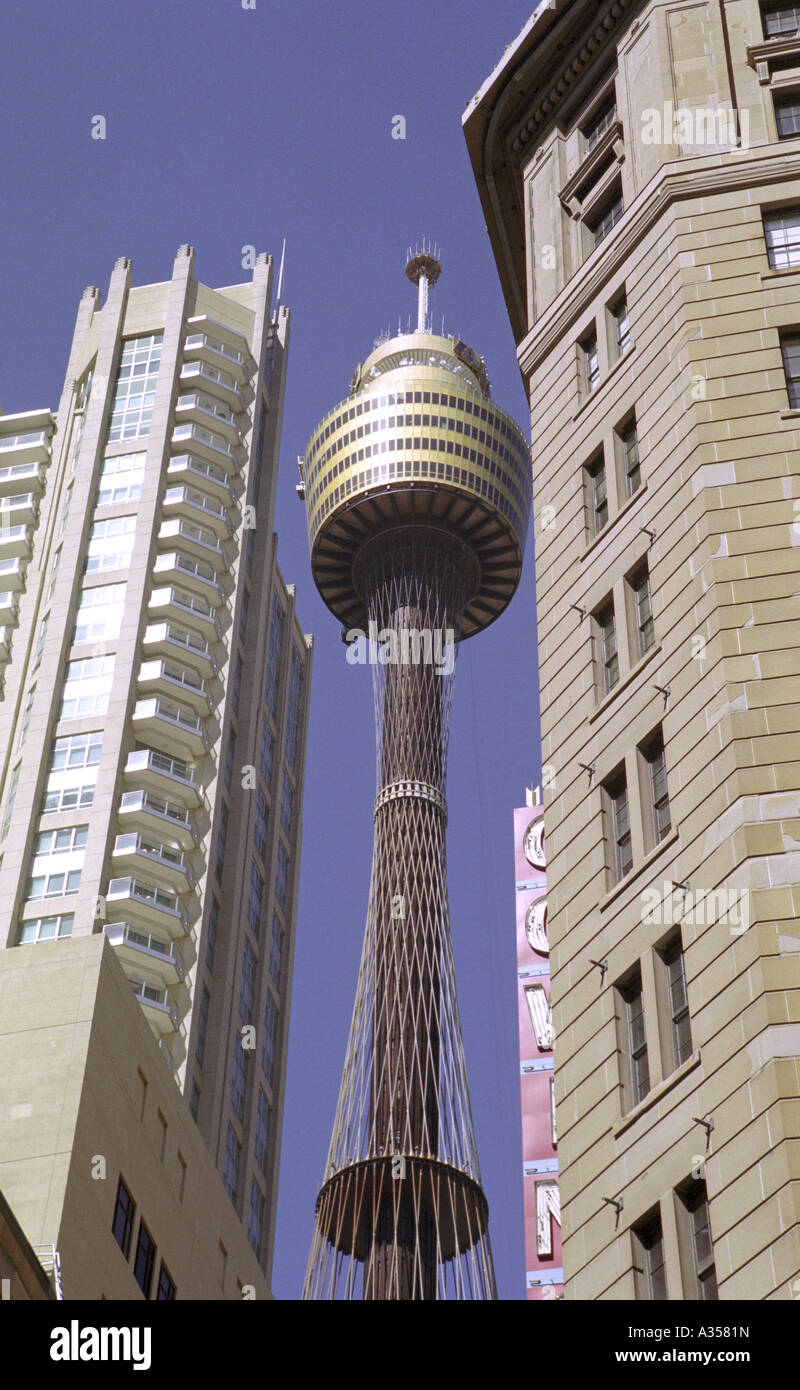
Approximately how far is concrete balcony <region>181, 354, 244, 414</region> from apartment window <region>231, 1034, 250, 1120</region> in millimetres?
36052

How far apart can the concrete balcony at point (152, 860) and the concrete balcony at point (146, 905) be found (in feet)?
1.46

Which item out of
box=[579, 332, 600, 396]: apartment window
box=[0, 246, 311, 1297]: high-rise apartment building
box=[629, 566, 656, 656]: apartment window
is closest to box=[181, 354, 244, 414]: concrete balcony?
box=[0, 246, 311, 1297]: high-rise apartment building

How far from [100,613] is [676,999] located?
6958 centimetres

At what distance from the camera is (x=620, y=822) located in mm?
38375

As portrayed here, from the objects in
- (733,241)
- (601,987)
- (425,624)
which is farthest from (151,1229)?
(425,624)

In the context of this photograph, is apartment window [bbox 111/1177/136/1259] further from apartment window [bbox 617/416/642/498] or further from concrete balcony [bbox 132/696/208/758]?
concrete balcony [bbox 132/696/208/758]

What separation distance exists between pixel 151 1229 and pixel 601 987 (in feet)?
64.8

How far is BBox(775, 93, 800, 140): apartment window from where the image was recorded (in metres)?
47.0

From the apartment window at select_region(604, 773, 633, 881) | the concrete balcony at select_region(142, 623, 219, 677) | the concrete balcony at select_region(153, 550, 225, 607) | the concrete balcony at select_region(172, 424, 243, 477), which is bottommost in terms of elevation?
the apartment window at select_region(604, 773, 633, 881)

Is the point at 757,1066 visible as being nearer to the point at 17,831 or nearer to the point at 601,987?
the point at 601,987

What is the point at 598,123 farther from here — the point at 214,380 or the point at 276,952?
the point at 276,952

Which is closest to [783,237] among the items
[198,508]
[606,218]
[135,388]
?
[606,218]
